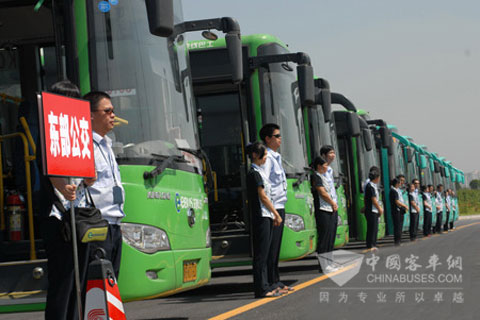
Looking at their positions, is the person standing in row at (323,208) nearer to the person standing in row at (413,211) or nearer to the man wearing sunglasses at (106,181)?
the man wearing sunglasses at (106,181)

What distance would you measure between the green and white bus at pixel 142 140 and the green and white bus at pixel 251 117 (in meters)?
2.77

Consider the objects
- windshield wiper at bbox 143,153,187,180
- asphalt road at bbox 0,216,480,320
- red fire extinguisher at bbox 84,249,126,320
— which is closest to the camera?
red fire extinguisher at bbox 84,249,126,320

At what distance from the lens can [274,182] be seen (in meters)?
9.72

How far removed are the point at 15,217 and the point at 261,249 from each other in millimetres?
2590

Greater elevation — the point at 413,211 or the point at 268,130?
the point at 268,130

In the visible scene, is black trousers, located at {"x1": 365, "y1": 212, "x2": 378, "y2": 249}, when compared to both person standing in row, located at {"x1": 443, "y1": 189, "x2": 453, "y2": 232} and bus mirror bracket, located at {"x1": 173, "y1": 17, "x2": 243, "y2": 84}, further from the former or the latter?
person standing in row, located at {"x1": 443, "y1": 189, "x2": 453, "y2": 232}

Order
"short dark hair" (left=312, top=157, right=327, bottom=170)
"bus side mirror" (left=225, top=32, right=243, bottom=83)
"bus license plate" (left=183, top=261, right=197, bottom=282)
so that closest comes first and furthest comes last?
"bus license plate" (left=183, top=261, right=197, bottom=282) → "bus side mirror" (left=225, top=32, right=243, bottom=83) → "short dark hair" (left=312, top=157, right=327, bottom=170)

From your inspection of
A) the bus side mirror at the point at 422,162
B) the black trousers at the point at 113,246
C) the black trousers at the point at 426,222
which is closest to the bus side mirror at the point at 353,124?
the black trousers at the point at 113,246

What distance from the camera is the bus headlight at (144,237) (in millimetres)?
6953

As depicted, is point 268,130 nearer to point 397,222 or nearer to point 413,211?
point 397,222

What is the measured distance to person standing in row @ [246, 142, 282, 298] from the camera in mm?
9414

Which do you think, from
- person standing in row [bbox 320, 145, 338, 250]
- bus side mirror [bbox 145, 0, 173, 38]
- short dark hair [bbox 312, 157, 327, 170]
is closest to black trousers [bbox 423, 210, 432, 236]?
person standing in row [bbox 320, 145, 338, 250]

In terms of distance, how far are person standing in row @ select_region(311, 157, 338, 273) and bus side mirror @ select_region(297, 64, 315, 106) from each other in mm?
1648

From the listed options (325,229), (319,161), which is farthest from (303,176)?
(325,229)
